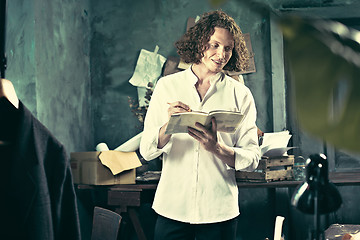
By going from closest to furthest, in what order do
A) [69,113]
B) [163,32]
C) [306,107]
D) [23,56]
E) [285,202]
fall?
[306,107], [23,56], [69,113], [285,202], [163,32]

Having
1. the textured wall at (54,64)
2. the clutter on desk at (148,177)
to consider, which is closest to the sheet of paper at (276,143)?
the clutter on desk at (148,177)

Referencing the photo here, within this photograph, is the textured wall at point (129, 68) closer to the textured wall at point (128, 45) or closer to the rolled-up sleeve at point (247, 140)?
the textured wall at point (128, 45)

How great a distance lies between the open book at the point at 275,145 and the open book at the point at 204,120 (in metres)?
1.15

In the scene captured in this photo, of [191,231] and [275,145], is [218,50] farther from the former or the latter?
[275,145]

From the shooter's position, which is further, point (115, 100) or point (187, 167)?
point (115, 100)

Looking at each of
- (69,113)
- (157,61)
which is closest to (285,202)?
(157,61)

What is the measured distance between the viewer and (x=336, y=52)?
195 mm

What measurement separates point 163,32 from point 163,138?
185 centimetres

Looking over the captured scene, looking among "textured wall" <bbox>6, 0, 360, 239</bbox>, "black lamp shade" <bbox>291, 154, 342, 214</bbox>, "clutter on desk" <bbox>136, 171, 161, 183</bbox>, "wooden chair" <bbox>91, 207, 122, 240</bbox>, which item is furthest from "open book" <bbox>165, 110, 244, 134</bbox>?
"textured wall" <bbox>6, 0, 360, 239</bbox>

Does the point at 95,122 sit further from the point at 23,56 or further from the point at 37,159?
the point at 37,159

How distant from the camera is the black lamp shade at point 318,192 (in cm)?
83

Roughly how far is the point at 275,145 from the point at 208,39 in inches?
50.8

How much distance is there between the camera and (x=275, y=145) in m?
3.09

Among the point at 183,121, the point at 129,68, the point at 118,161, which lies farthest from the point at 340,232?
the point at 129,68
